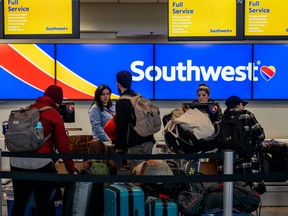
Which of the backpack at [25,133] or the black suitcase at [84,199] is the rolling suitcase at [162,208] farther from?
the backpack at [25,133]

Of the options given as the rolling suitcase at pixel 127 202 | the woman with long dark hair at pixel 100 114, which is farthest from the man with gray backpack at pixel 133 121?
the woman with long dark hair at pixel 100 114

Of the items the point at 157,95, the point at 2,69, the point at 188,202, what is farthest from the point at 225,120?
the point at 2,69

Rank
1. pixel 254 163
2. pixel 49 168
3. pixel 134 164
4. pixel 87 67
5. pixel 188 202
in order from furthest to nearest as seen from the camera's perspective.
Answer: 1. pixel 87 67
2. pixel 254 163
3. pixel 134 164
4. pixel 49 168
5. pixel 188 202

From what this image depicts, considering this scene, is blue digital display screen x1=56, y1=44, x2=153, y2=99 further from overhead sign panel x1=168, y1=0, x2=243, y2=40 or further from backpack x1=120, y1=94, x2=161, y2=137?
backpack x1=120, y1=94, x2=161, y2=137

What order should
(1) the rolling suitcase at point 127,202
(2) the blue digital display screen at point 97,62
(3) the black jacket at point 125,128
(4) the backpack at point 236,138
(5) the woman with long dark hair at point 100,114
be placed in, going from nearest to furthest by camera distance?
(1) the rolling suitcase at point 127,202 < (3) the black jacket at point 125,128 < (4) the backpack at point 236,138 < (5) the woman with long dark hair at point 100,114 < (2) the blue digital display screen at point 97,62

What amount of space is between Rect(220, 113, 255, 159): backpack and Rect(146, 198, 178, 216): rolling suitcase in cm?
123

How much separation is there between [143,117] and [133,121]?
0.30ft

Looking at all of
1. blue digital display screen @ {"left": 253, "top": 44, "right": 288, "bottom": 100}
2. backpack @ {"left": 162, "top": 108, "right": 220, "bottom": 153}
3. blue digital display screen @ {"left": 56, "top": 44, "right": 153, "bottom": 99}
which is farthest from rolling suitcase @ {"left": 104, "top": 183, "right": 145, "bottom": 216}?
blue digital display screen @ {"left": 253, "top": 44, "right": 288, "bottom": 100}

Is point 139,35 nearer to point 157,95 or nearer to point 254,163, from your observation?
point 157,95

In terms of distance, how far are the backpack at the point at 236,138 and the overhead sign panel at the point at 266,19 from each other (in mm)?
1855

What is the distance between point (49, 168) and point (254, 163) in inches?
80.3

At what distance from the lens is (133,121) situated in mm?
4277

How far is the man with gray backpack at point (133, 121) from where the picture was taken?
427 cm

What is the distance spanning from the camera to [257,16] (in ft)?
19.7
